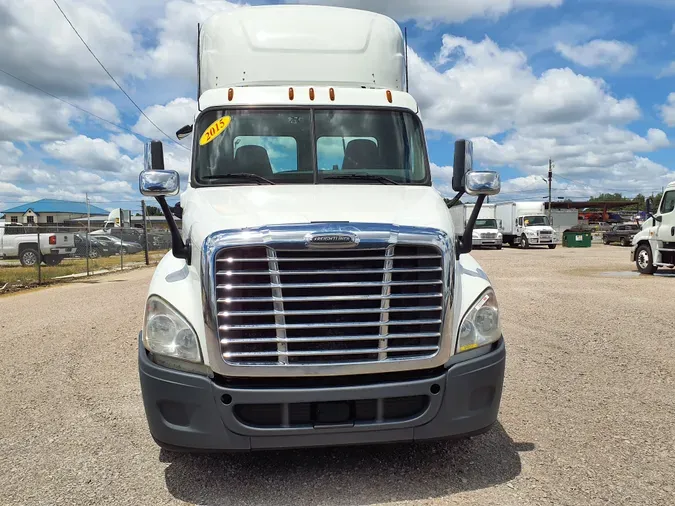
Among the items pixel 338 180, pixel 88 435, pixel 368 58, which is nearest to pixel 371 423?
pixel 338 180

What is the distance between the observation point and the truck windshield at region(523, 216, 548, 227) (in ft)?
126

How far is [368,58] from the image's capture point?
19.1ft

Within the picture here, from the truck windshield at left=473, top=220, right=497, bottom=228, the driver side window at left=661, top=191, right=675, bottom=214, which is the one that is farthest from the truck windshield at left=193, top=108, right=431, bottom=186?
the truck windshield at left=473, top=220, right=497, bottom=228

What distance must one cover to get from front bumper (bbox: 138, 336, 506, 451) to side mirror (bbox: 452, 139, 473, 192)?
1.99 metres

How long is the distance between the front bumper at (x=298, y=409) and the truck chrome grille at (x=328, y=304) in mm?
179

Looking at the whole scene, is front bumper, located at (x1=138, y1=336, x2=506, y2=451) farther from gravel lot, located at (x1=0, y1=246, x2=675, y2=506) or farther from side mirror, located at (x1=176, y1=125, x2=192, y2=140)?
side mirror, located at (x1=176, y1=125, x2=192, y2=140)

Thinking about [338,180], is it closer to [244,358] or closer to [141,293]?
[244,358]

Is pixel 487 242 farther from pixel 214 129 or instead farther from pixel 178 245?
pixel 178 245

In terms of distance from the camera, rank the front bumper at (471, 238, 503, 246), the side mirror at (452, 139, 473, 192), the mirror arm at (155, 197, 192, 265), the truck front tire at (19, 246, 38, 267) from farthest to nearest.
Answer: the front bumper at (471, 238, 503, 246) → the truck front tire at (19, 246, 38, 267) → the side mirror at (452, 139, 473, 192) → the mirror arm at (155, 197, 192, 265)

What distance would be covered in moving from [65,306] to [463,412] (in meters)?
10.4

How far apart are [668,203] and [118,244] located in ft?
92.3

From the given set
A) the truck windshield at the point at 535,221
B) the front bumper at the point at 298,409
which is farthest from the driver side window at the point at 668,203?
the truck windshield at the point at 535,221

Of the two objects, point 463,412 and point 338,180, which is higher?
point 338,180

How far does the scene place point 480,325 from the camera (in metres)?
3.65
